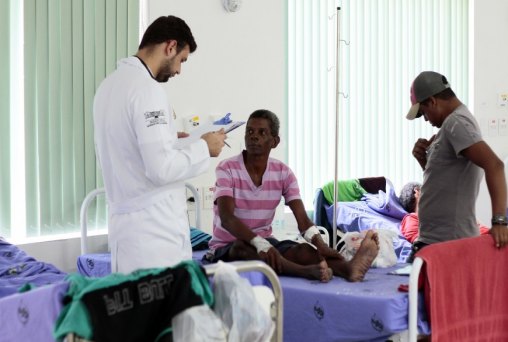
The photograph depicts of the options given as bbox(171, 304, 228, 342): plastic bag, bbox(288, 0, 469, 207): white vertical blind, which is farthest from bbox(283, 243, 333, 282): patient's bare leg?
bbox(288, 0, 469, 207): white vertical blind

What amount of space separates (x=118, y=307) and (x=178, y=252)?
2.58ft

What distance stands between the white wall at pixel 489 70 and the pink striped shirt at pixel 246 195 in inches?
136

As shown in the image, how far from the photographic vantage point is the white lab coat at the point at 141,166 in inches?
80.9

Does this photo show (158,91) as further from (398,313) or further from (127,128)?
(398,313)

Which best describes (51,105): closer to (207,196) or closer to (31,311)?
(207,196)

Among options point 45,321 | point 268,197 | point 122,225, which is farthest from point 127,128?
point 268,197

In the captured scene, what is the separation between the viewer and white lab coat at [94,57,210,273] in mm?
2055

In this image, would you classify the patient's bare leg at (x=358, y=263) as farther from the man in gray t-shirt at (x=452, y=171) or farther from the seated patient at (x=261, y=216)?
the man in gray t-shirt at (x=452, y=171)

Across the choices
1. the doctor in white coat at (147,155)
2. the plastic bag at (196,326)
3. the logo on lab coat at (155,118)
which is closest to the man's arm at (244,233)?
the doctor in white coat at (147,155)

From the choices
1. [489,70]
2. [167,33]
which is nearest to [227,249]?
[167,33]

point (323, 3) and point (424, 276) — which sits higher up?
point (323, 3)

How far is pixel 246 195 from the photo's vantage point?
119 inches

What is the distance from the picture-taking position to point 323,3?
16.3ft

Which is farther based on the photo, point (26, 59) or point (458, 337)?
point (26, 59)
